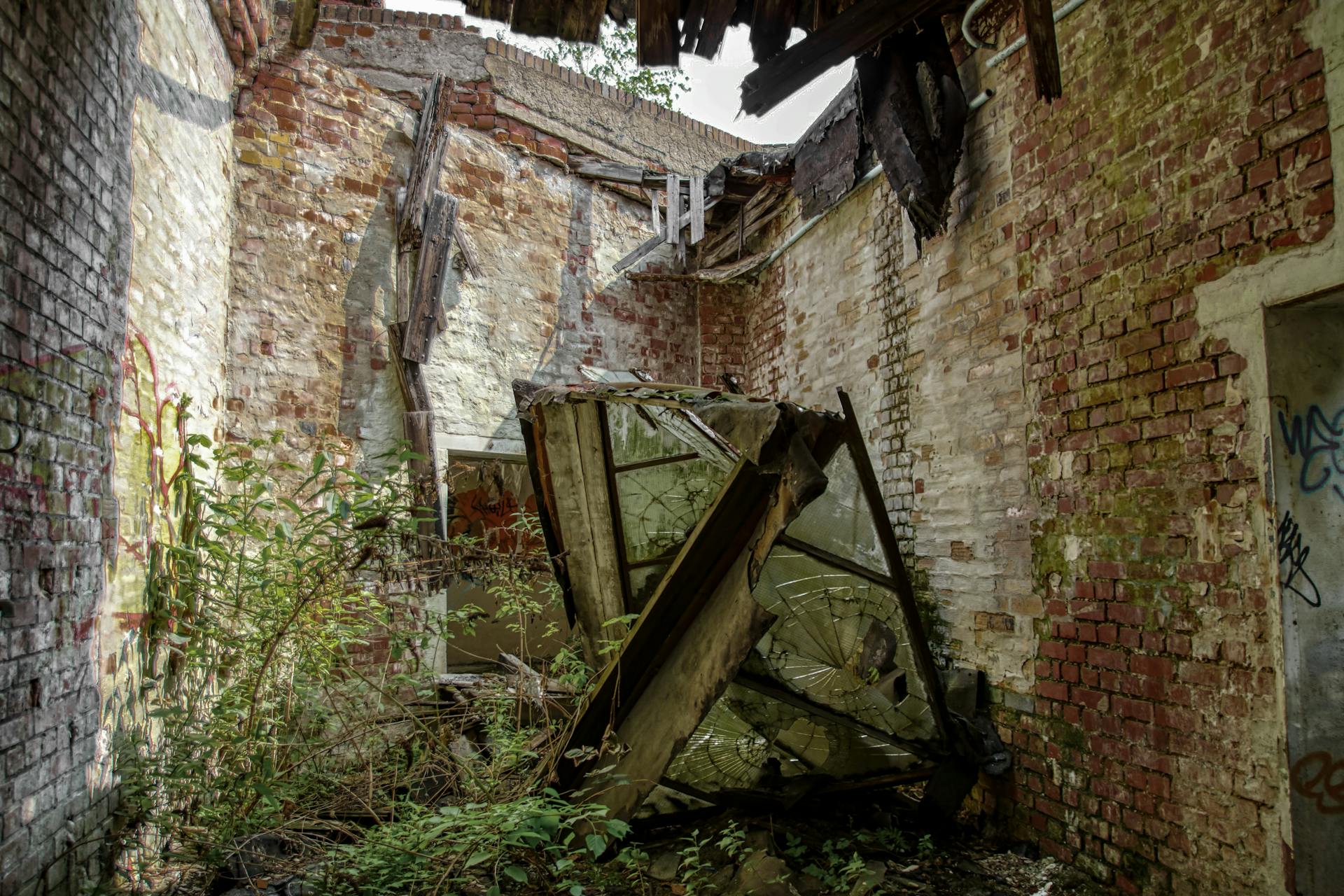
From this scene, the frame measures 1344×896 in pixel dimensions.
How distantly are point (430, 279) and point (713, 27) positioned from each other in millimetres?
3631

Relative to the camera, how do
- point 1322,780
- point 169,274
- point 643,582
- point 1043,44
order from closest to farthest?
1. point 1322,780
2. point 1043,44
3. point 643,582
4. point 169,274

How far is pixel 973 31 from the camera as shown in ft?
13.9

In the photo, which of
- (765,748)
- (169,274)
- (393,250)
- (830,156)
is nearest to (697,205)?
(830,156)

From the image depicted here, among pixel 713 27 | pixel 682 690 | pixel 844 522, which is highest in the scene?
pixel 713 27

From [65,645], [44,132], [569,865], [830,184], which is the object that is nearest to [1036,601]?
[569,865]

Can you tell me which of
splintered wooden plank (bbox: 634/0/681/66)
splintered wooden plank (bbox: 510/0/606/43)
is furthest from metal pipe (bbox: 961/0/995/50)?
splintered wooden plank (bbox: 510/0/606/43)

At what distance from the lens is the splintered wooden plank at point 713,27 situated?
290 centimetres

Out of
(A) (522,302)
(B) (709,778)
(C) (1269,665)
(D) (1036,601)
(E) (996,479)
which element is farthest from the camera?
(A) (522,302)

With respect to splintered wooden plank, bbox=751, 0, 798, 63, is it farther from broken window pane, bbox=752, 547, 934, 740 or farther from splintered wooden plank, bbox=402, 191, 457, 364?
splintered wooden plank, bbox=402, 191, 457, 364

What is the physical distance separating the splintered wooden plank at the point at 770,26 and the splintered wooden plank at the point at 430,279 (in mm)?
3645

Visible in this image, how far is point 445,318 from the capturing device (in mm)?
6141

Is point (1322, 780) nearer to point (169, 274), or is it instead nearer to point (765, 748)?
point (765, 748)

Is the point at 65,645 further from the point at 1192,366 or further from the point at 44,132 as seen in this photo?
the point at 1192,366

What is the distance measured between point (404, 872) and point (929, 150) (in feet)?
13.7
